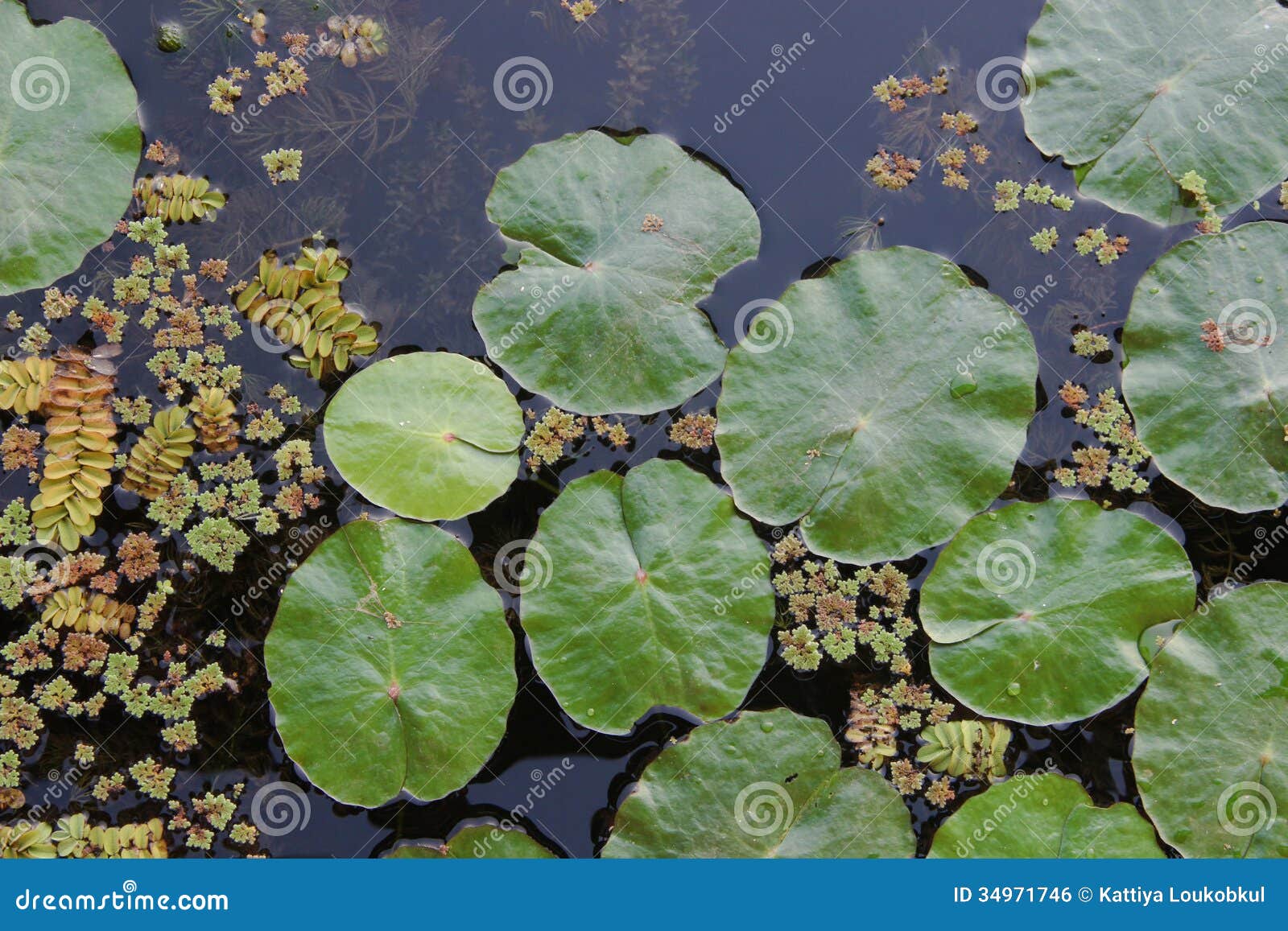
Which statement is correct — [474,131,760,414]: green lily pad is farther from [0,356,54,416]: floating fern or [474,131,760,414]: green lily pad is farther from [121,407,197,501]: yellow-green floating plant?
[0,356,54,416]: floating fern

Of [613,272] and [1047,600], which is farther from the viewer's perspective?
[613,272]

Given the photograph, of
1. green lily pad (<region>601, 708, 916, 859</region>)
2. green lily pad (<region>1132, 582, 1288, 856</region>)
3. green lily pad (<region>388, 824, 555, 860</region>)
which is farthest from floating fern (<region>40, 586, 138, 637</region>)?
green lily pad (<region>1132, 582, 1288, 856</region>)

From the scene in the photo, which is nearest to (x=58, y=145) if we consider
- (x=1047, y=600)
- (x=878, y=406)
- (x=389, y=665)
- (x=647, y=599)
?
(x=389, y=665)

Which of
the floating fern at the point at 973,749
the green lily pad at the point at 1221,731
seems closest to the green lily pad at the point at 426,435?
the floating fern at the point at 973,749

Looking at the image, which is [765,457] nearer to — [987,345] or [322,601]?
[987,345]

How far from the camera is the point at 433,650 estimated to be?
5859mm

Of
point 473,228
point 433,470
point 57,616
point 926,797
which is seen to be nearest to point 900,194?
point 473,228

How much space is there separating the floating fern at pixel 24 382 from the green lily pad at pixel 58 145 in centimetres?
50

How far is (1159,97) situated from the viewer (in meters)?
6.03

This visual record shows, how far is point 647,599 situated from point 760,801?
142cm

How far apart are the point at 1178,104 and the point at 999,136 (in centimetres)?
106

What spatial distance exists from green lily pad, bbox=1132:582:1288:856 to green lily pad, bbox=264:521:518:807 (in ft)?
13.2

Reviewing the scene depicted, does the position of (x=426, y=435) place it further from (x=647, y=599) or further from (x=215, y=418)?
(x=647, y=599)

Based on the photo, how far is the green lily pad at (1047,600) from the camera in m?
5.84
